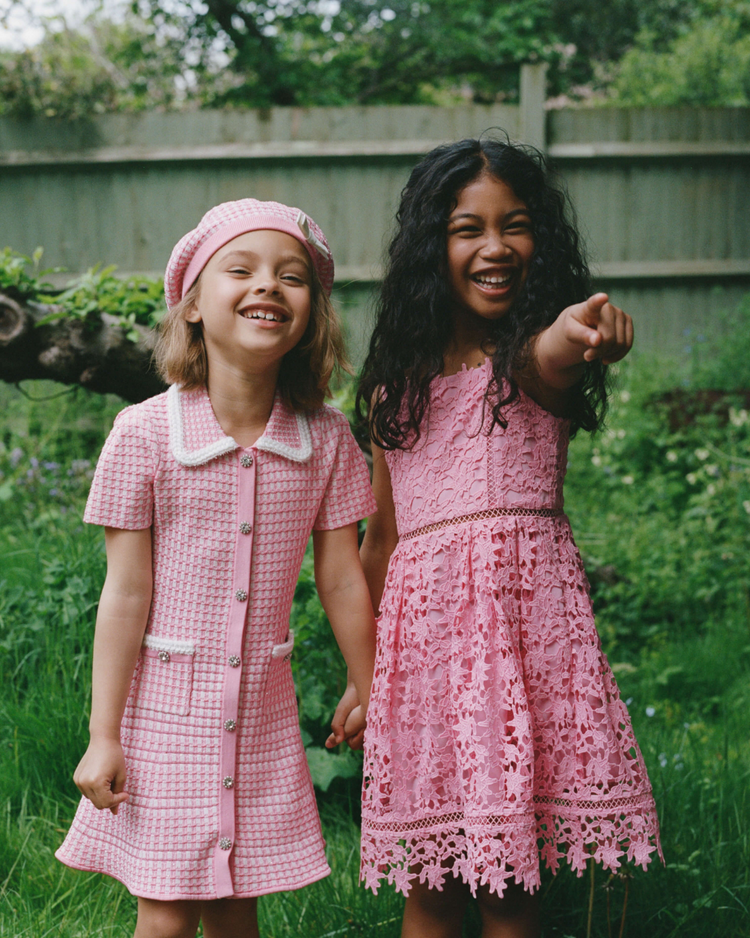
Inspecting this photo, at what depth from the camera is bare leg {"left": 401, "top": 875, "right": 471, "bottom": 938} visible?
169 centimetres

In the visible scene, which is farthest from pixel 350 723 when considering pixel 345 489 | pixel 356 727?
pixel 345 489

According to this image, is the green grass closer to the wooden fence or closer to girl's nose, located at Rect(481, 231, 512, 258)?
girl's nose, located at Rect(481, 231, 512, 258)

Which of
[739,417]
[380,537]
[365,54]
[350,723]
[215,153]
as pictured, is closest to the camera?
[350,723]

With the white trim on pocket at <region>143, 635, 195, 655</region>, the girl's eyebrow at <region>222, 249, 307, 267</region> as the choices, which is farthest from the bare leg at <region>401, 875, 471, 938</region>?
the girl's eyebrow at <region>222, 249, 307, 267</region>

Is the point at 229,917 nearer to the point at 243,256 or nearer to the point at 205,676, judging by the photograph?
the point at 205,676

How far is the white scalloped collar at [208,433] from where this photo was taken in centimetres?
157

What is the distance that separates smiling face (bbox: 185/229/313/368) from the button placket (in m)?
0.20

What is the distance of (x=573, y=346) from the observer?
4.77 ft

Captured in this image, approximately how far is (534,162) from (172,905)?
1535mm

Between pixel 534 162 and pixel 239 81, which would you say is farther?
pixel 239 81

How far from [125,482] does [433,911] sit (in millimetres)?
988

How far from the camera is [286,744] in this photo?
5.39 ft

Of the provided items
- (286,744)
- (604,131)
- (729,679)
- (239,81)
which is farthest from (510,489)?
(239,81)

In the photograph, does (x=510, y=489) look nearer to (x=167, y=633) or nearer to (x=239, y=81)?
(x=167, y=633)
